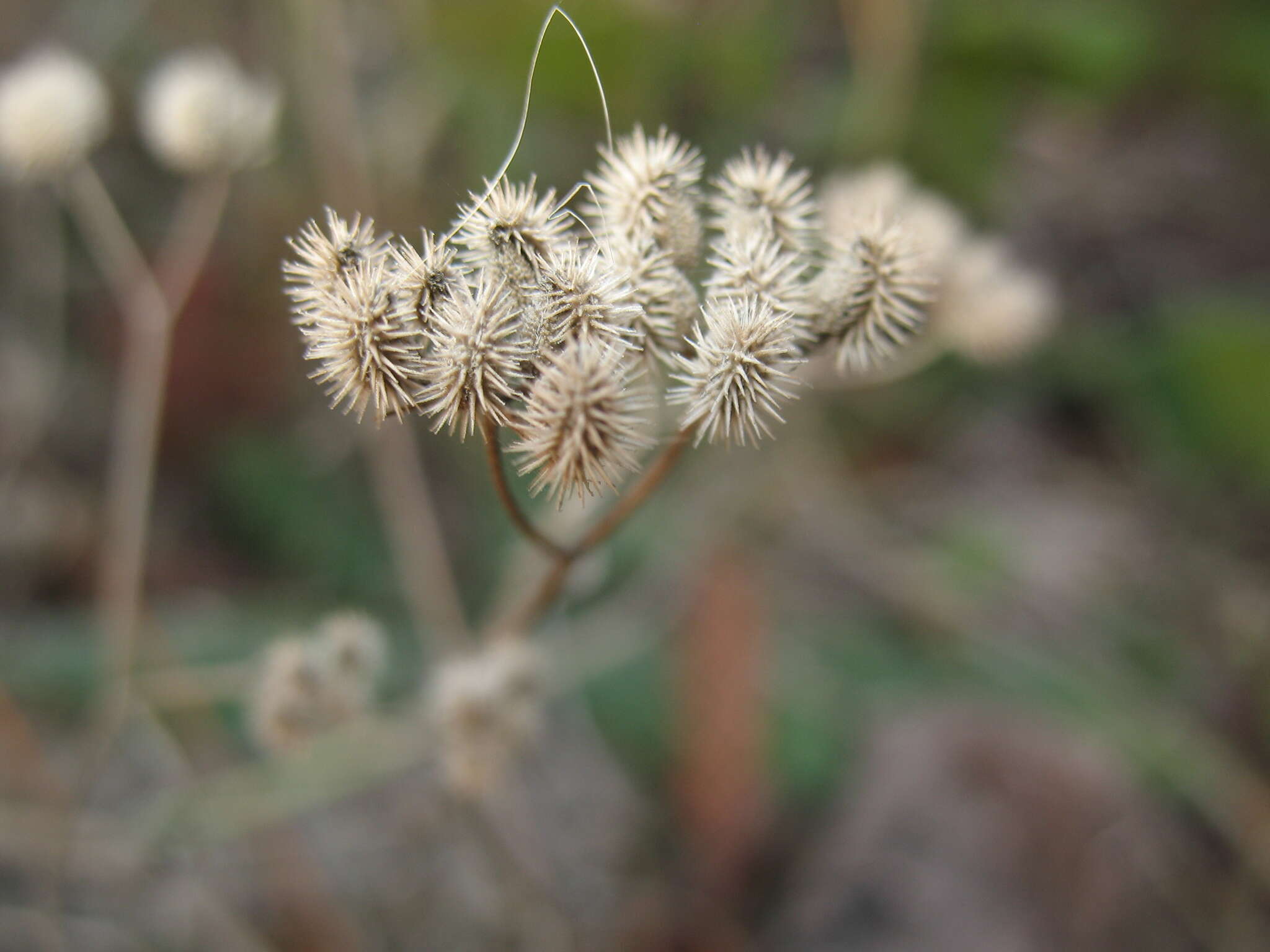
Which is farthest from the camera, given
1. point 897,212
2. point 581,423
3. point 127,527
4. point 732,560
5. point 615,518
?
point 732,560

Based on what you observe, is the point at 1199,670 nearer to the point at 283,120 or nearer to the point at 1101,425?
the point at 1101,425

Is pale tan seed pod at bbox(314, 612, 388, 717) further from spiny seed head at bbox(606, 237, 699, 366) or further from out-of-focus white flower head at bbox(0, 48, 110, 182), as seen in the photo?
out-of-focus white flower head at bbox(0, 48, 110, 182)

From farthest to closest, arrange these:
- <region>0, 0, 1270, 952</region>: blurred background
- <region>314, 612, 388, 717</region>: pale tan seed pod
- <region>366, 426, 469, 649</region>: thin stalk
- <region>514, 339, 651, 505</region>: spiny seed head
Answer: <region>0, 0, 1270, 952</region>: blurred background < <region>366, 426, 469, 649</region>: thin stalk < <region>314, 612, 388, 717</region>: pale tan seed pod < <region>514, 339, 651, 505</region>: spiny seed head

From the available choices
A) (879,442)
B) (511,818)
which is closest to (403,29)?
(879,442)

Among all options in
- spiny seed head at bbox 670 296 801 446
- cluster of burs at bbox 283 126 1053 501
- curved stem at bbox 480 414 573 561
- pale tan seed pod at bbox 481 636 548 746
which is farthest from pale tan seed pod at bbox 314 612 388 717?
spiny seed head at bbox 670 296 801 446

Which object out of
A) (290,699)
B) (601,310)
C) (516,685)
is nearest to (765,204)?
(601,310)

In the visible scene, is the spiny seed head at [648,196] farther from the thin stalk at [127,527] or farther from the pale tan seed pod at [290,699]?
the thin stalk at [127,527]

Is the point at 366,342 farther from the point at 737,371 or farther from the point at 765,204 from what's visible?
the point at 765,204
